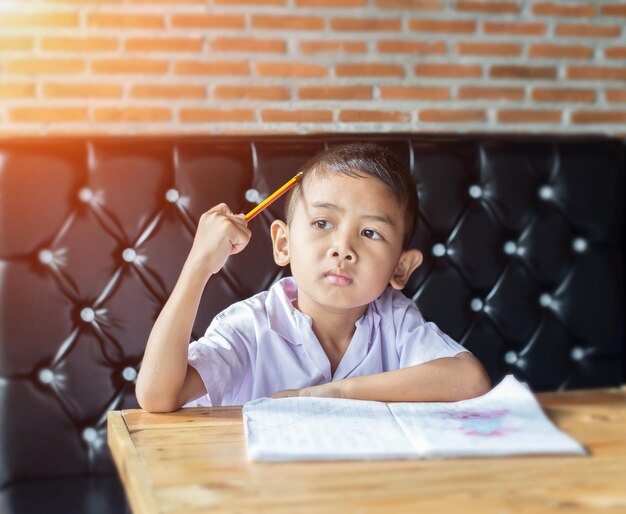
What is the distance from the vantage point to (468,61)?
7.36 feet

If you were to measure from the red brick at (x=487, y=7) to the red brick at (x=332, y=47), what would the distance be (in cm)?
30

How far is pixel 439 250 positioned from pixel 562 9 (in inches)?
37.9

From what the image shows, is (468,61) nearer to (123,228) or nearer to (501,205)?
(501,205)

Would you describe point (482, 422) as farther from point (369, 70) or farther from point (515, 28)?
point (515, 28)

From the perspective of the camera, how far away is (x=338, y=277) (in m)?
1.29

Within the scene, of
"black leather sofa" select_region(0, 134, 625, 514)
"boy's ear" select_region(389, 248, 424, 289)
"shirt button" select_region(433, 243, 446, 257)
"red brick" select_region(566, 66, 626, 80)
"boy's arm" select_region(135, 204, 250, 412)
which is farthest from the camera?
"red brick" select_region(566, 66, 626, 80)

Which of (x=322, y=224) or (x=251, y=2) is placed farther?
(x=251, y=2)

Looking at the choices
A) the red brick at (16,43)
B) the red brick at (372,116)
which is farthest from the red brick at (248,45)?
the red brick at (16,43)

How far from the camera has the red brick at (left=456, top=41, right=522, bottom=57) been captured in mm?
2236

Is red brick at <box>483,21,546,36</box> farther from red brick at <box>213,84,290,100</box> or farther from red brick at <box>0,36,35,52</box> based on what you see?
red brick at <box>0,36,35,52</box>

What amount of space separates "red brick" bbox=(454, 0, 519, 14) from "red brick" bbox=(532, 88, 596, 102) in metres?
0.23

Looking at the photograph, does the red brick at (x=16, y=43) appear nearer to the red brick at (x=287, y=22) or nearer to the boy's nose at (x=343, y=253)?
the red brick at (x=287, y=22)

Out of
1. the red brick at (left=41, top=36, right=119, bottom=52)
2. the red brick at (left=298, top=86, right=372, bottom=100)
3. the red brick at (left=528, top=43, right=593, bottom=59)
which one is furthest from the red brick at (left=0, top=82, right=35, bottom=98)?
the red brick at (left=528, top=43, right=593, bottom=59)

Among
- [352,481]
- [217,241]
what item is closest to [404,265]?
[217,241]
